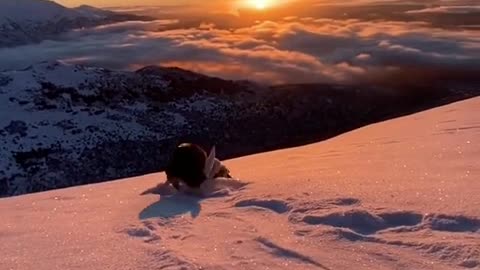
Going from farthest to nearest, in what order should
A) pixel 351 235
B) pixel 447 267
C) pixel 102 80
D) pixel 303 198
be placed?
pixel 102 80 < pixel 303 198 < pixel 351 235 < pixel 447 267

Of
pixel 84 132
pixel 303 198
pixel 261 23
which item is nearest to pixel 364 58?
pixel 84 132

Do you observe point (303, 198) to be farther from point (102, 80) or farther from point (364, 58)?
point (364, 58)

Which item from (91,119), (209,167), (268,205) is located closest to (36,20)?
(91,119)

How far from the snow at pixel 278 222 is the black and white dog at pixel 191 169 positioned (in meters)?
0.19

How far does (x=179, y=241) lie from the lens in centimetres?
491

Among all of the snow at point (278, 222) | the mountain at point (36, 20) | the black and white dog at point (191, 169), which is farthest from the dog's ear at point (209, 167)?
the mountain at point (36, 20)

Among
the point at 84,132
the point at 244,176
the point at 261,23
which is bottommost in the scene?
the point at 84,132

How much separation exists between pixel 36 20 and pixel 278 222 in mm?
175565

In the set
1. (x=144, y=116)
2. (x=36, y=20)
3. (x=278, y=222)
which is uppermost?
(x=36, y=20)

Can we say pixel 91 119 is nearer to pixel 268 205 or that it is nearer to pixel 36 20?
pixel 268 205

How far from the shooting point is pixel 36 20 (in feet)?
559

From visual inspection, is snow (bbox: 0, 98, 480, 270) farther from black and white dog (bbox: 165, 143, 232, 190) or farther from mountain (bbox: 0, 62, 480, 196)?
mountain (bbox: 0, 62, 480, 196)

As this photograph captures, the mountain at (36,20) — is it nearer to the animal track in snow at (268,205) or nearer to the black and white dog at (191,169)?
the black and white dog at (191,169)

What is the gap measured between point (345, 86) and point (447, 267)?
57.5 meters
